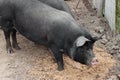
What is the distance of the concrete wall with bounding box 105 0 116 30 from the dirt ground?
0.29 m

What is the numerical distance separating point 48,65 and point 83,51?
848 mm

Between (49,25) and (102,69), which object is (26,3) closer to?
(49,25)

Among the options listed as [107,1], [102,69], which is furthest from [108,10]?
[102,69]

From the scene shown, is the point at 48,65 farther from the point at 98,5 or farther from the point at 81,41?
the point at 98,5

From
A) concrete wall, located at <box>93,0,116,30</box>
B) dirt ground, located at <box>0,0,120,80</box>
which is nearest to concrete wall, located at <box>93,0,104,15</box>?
concrete wall, located at <box>93,0,116,30</box>

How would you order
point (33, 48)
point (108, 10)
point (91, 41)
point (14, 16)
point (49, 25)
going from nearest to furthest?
point (91, 41) < point (49, 25) < point (14, 16) < point (33, 48) < point (108, 10)

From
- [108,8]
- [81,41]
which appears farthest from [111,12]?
[81,41]

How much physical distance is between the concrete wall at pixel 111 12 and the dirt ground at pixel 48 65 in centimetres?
29

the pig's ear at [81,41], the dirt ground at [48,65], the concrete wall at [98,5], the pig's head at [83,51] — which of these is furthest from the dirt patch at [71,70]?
the concrete wall at [98,5]

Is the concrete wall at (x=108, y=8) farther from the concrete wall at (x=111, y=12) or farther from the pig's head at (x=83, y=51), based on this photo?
the pig's head at (x=83, y=51)

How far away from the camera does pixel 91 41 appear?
5680 millimetres

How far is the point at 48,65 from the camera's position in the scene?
6.32 meters

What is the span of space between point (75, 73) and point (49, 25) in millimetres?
938

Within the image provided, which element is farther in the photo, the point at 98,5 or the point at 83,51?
the point at 98,5
